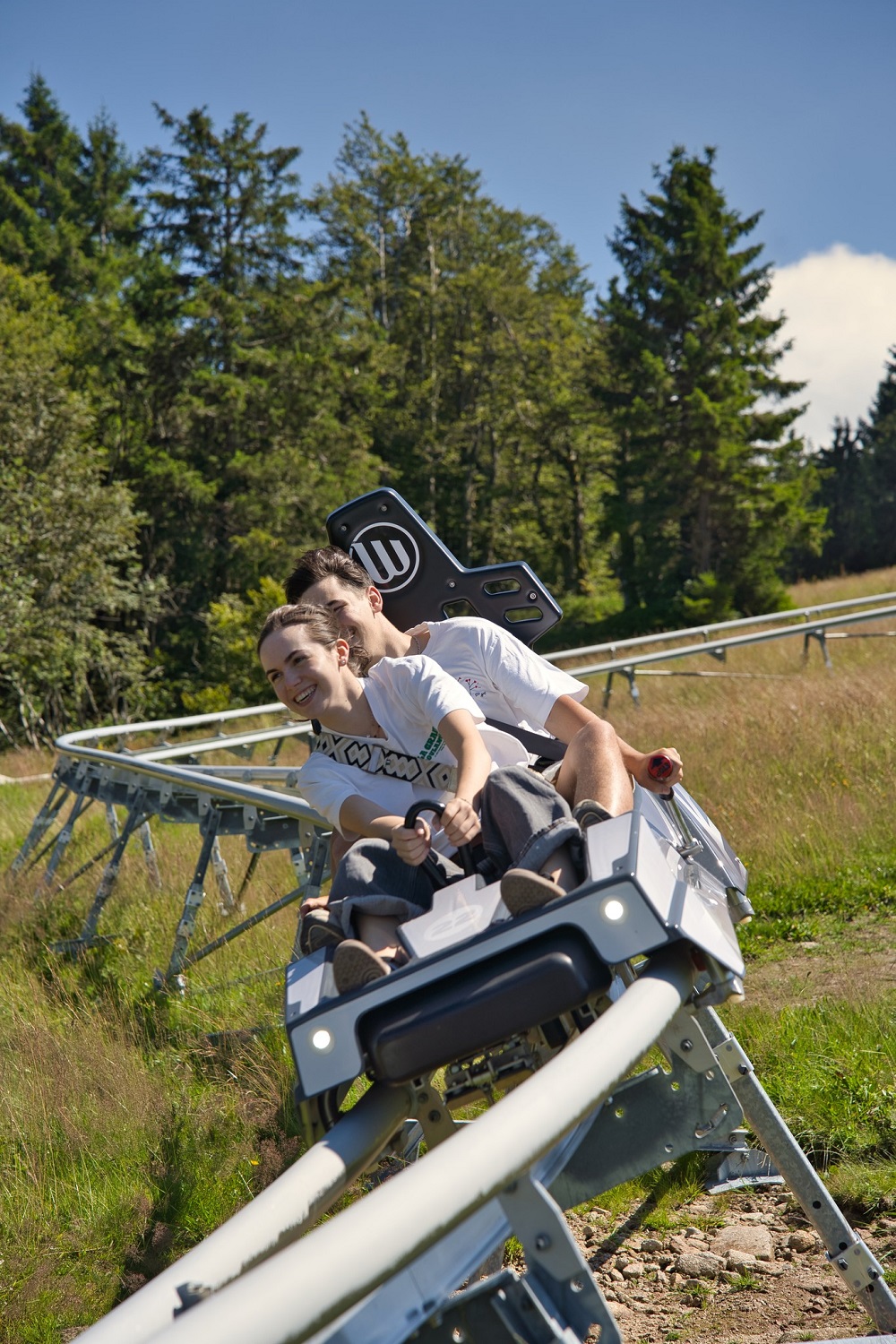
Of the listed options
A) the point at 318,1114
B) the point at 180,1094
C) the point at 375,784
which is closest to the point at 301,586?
the point at 375,784

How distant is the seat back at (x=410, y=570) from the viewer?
15.6ft

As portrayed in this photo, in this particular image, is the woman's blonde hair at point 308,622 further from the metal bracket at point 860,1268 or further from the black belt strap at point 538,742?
the metal bracket at point 860,1268

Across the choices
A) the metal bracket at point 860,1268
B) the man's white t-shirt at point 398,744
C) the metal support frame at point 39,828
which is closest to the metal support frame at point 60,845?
the metal support frame at point 39,828

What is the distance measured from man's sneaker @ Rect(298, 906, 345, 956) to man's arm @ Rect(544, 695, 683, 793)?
88cm

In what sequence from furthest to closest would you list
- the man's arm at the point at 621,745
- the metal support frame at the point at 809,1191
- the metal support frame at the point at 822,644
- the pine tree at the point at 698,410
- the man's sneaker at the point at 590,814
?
the pine tree at the point at 698,410 → the metal support frame at the point at 822,644 → the man's arm at the point at 621,745 → the man's sneaker at the point at 590,814 → the metal support frame at the point at 809,1191

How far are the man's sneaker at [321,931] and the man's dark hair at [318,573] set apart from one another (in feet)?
5.51

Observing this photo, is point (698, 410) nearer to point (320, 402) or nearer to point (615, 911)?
point (320, 402)

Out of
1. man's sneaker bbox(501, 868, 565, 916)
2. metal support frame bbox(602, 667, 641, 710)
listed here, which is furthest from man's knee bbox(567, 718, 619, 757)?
metal support frame bbox(602, 667, 641, 710)

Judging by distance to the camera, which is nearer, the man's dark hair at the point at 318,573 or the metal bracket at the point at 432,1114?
the metal bracket at the point at 432,1114

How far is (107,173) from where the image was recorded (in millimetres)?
36750

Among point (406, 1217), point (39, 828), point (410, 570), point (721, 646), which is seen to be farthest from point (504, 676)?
point (721, 646)

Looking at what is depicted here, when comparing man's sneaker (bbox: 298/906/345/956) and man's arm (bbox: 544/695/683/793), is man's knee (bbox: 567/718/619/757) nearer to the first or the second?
man's arm (bbox: 544/695/683/793)

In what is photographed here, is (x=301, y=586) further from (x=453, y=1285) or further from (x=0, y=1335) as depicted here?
(x=453, y=1285)

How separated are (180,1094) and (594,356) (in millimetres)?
39293
